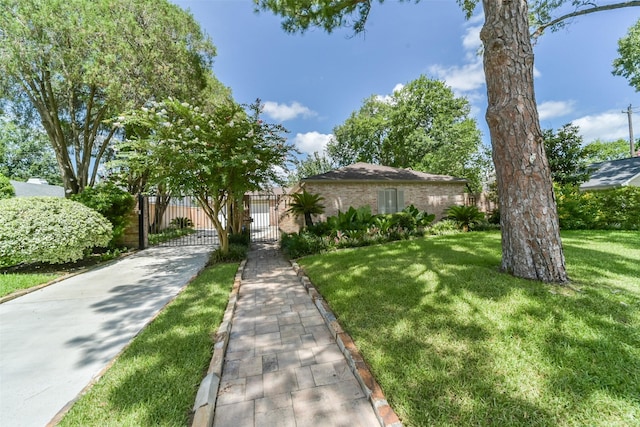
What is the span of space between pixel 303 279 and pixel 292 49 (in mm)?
8870

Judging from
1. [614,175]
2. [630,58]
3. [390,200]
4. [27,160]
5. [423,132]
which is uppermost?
[630,58]

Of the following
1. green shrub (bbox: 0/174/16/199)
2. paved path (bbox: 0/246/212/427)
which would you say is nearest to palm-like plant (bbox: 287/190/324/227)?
paved path (bbox: 0/246/212/427)

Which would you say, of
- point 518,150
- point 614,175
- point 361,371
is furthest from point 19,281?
point 614,175

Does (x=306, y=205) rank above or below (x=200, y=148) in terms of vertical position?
below

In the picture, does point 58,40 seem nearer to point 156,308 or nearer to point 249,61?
point 249,61

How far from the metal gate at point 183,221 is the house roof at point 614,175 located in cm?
1894

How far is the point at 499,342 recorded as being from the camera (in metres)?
2.38

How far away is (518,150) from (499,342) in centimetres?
265

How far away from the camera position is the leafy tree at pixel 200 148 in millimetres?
6020

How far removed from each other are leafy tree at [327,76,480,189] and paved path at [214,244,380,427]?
20634 millimetres

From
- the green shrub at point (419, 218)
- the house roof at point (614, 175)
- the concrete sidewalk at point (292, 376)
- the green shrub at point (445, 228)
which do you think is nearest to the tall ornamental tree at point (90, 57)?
the concrete sidewalk at point (292, 376)

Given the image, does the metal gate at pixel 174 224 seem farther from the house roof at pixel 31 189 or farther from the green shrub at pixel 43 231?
the house roof at pixel 31 189

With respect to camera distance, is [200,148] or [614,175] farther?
[614,175]

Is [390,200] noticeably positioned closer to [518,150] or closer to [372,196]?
[372,196]
